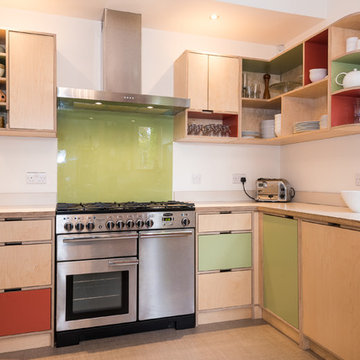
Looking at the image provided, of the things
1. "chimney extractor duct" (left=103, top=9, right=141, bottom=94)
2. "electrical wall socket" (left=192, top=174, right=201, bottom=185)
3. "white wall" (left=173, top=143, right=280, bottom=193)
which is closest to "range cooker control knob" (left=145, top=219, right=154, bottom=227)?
"white wall" (left=173, top=143, right=280, bottom=193)

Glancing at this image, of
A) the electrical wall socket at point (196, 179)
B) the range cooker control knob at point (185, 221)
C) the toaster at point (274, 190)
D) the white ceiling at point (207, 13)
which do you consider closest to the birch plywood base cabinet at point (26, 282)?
the range cooker control knob at point (185, 221)

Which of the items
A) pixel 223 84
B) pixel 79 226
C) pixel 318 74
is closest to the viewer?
pixel 79 226

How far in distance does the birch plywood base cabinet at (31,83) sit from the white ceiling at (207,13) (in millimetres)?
449

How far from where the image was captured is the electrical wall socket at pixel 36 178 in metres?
2.93

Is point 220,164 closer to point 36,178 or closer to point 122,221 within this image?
point 122,221

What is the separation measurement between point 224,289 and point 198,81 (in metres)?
1.77

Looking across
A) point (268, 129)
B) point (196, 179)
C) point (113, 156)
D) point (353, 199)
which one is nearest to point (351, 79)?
point (353, 199)

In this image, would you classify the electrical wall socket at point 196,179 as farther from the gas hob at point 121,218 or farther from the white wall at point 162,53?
the white wall at point 162,53

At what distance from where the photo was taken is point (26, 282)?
7.72 feet

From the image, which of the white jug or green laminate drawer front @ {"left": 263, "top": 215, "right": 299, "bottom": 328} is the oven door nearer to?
green laminate drawer front @ {"left": 263, "top": 215, "right": 299, "bottom": 328}

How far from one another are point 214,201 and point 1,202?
1.87 m

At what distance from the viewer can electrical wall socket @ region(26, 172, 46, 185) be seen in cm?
293

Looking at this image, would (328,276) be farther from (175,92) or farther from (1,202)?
(1,202)

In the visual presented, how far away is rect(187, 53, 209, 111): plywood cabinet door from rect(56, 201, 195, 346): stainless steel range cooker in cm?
94
